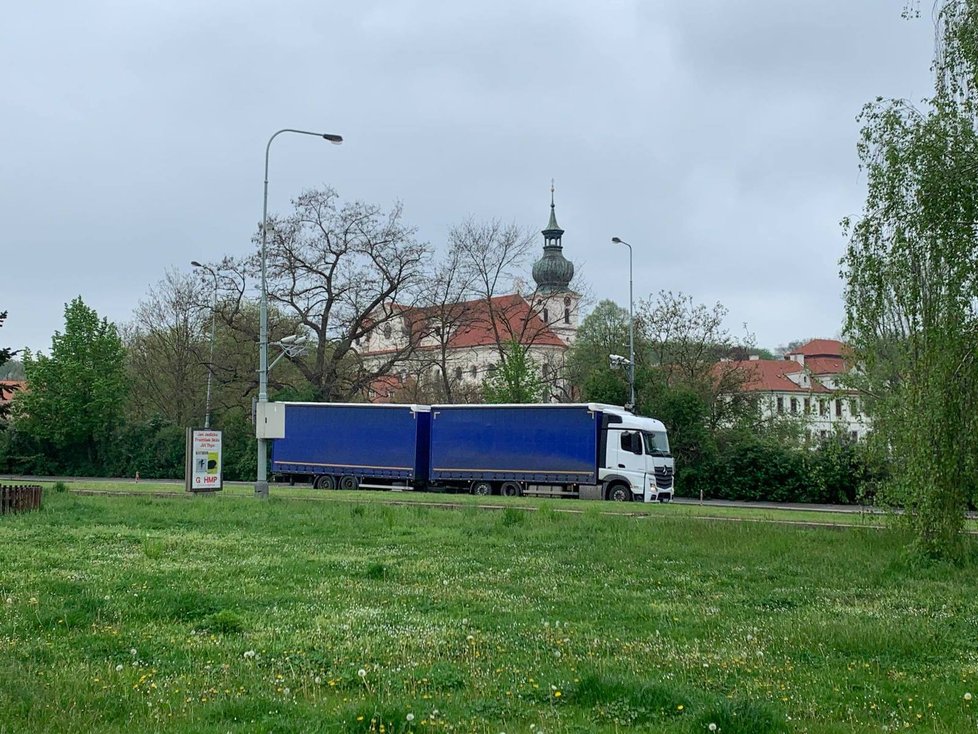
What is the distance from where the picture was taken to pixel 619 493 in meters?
35.5

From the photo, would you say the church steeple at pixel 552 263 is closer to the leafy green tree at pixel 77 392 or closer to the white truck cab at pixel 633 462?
the leafy green tree at pixel 77 392

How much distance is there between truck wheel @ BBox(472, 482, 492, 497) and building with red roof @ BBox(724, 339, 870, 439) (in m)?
13.2

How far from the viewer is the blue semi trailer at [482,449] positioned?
3538 centimetres

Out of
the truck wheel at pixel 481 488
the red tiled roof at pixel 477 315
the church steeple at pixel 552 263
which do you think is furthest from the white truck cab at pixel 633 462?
the church steeple at pixel 552 263

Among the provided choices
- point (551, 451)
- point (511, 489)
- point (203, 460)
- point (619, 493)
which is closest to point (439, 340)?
point (511, 489)

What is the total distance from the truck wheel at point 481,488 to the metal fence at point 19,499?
63.0 feet

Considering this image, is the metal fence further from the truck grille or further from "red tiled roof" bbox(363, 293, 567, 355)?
"red tiled roof" bbox(363, 293, 567, 355)

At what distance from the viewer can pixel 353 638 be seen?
8.37 m

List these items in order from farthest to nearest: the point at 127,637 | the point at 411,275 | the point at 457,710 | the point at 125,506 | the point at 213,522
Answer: the point at 411,275, the point at 125,506, the point at 213,522, the point at 127,637, the point at 457,710

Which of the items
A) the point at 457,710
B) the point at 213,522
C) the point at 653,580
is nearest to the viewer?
the point at 457,710

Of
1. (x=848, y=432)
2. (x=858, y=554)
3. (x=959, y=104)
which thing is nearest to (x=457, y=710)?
(x=858, y=554)

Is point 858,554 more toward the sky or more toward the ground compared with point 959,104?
more toward the ground

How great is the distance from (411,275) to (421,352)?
5.17 metres

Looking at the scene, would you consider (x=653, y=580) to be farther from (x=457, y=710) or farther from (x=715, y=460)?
(x=715, y=460)
